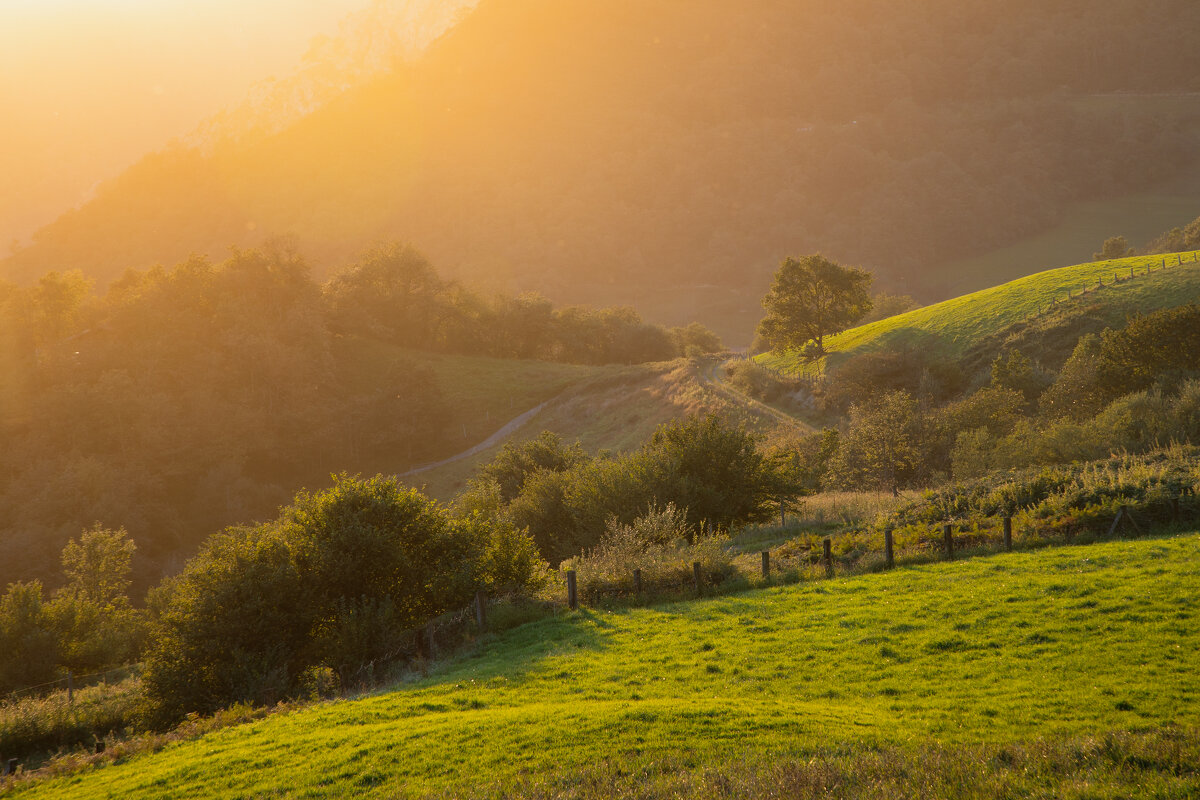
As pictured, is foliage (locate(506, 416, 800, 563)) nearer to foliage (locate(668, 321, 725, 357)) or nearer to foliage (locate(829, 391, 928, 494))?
foliage (locate(829, 391, 928, 494))

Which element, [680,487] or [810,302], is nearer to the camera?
[680,487]

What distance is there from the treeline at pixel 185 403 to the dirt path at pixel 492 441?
12.8 feet

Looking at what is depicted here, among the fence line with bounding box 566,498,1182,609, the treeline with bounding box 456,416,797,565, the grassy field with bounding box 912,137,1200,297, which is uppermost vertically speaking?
the grassy field with bounding box 912,137,1200,297

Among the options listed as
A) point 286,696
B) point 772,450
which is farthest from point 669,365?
point 286,696

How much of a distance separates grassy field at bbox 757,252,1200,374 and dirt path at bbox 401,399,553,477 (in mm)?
30948

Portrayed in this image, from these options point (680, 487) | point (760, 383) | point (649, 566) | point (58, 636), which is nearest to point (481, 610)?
point (649, 566)

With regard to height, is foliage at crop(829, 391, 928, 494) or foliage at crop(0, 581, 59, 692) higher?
foliage at crop(829, 391, 928, 494)

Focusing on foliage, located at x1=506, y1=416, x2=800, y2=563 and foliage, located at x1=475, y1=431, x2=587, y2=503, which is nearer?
foliage, located at x1=506, y1=416, x2=800, y2=563

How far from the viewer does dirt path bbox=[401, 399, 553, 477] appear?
288 ft

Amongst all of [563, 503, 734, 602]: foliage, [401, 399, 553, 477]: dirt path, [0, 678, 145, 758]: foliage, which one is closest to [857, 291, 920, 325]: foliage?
[401, 399, 553, 477]: dirt path

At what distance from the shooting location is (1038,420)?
45562 millimetres

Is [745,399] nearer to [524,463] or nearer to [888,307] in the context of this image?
[524,463]

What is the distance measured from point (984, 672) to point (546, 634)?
37.6 feet

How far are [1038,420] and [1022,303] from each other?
31.4 meters
